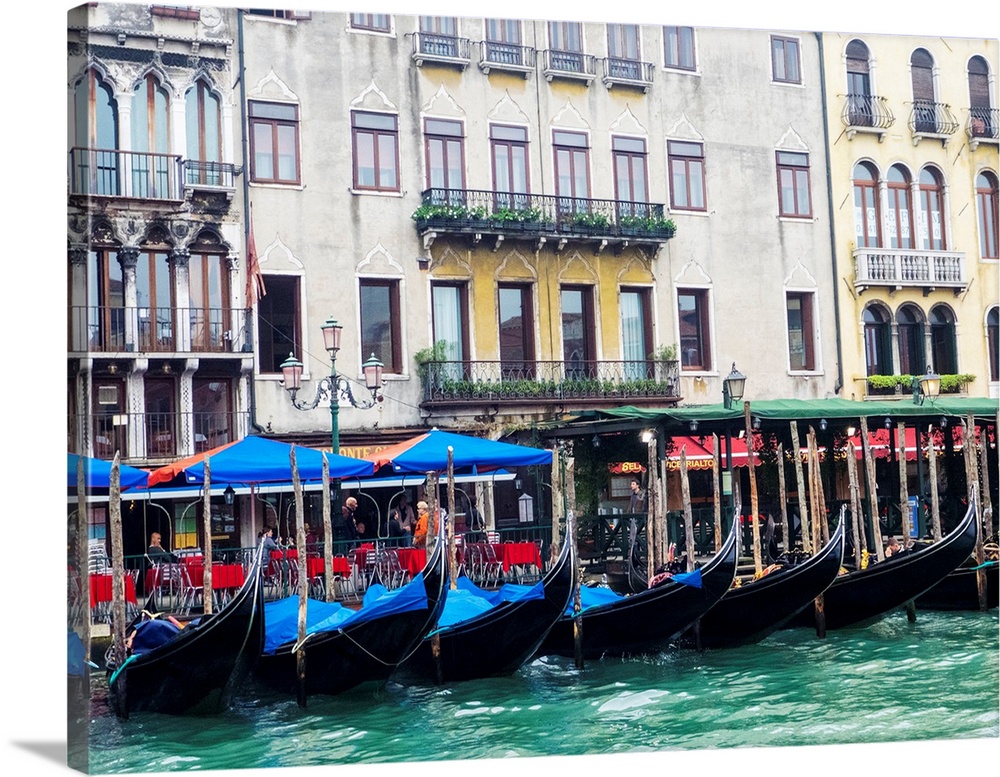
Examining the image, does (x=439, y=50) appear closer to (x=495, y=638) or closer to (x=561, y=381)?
(x=561, y=381)

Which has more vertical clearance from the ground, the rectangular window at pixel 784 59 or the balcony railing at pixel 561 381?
the rectangular window at pixel 784 59

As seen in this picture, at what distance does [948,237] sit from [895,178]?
1297mm

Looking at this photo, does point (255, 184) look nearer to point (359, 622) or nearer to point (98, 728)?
point (359, 622)

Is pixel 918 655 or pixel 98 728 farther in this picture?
pixel 918 655

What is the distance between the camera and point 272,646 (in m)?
9.17

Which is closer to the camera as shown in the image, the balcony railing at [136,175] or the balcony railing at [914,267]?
the balcony railing at [136,175]

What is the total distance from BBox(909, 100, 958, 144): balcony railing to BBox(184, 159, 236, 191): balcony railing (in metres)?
5.34

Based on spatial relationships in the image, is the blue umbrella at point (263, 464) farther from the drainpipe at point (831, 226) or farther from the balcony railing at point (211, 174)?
the drainpipe at point (831, 226)

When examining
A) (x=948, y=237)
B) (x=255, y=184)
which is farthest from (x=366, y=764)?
(x=948, y=237)

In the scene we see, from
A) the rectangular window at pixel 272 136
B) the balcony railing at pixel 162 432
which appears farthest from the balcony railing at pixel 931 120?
the balcony railing at pixel 162 432

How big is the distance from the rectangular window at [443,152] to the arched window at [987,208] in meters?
4.07

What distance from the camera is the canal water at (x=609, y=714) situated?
304 inches

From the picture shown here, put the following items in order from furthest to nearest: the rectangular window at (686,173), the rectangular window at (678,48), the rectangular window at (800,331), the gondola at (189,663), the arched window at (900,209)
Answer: the rectangular window at (800,331) < the arched window at (900,209) < the rectangular window at (686,173) < the rectangular window at (678,48) < the gondola at (189,663)

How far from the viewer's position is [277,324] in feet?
37.6
